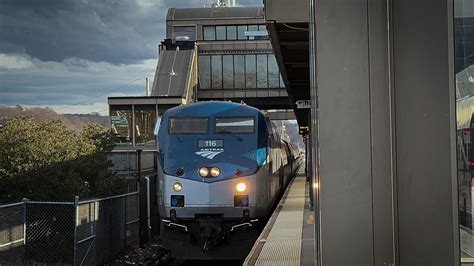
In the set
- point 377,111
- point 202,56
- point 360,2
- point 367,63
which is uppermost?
point 202,56

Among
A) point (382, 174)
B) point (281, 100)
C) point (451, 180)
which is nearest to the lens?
point (451, 180)

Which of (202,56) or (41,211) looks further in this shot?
(202,56)

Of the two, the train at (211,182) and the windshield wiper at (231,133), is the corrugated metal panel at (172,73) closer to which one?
the train at (211,182)

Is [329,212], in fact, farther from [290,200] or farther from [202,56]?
[202,56]

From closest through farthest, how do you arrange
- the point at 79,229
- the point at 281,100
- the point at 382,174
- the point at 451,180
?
the point at 451,180 → the point at 382,174 → the point at 79,229 → the point at 281,100

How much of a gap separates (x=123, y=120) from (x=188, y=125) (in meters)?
33.1

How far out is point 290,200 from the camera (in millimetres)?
19719

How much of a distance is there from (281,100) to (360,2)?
49986 millimetres

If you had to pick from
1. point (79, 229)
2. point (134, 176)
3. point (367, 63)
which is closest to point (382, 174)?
point (367, 63)

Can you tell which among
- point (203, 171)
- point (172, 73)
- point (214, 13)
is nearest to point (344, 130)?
point (203, 171)

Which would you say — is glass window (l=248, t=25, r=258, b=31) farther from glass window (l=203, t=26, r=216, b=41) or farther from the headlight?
the headlight

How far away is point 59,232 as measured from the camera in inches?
524

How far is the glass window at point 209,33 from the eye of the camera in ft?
198

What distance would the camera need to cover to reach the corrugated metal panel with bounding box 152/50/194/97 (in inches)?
1845
